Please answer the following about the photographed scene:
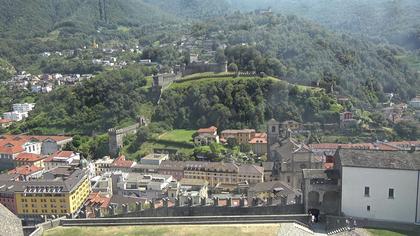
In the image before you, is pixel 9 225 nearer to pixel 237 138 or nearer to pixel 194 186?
pixel 194 186

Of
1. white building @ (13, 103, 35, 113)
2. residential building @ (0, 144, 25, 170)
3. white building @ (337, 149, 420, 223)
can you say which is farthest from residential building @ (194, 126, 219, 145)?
white building @ (13, 103, 35, 113)

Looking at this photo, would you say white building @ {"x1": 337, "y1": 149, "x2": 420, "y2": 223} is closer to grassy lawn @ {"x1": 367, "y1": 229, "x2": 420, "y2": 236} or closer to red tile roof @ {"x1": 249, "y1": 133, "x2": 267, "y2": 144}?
grassy lawn @ {"x1": 367, "y1": 229, "x2": 420, "y2": 236}

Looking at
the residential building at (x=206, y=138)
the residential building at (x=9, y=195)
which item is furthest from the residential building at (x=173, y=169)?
the residential building at (x=9, y=195)

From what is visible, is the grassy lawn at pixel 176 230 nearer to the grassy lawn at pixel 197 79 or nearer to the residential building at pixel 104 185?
the residential building at pixel 104 185

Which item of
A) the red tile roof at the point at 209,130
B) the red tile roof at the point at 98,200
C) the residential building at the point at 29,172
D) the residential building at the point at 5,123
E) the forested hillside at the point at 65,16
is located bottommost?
the red tile roof at the point at 98,200

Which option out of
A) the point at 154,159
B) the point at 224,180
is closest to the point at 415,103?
the point at 224,180

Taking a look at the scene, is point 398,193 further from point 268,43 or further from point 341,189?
point 268,43

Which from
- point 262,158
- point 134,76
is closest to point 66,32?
point 134,76
